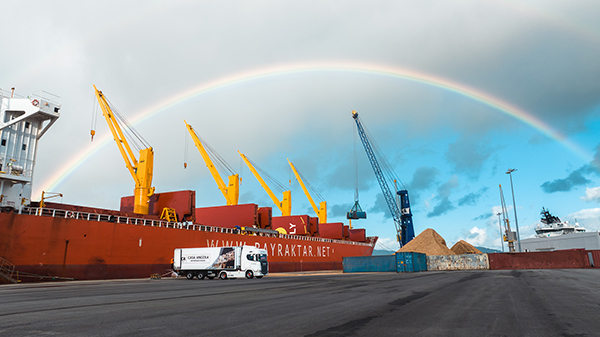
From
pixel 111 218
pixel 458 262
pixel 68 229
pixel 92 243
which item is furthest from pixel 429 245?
pixel 68 229

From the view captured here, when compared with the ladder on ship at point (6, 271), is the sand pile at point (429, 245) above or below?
above

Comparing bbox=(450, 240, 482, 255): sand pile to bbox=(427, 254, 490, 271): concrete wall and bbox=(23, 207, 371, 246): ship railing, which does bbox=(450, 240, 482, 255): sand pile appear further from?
bbox=(23, 207, 371, 246): ship railing

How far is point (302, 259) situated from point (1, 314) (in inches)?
1857

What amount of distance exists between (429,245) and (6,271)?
5101 cm

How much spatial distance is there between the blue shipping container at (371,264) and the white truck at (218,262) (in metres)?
19.5

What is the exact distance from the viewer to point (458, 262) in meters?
47.5

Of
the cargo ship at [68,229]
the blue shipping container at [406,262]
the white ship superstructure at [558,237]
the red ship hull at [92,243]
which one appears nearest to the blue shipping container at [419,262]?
the blue shipping container at [406,262]

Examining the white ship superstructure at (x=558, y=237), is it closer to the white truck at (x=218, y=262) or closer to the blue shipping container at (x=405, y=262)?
the blue shipping container at (x=405, y=262)

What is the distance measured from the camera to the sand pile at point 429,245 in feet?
174

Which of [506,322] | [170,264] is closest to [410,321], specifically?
[506,322]

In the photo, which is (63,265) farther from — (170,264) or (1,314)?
(1,314)

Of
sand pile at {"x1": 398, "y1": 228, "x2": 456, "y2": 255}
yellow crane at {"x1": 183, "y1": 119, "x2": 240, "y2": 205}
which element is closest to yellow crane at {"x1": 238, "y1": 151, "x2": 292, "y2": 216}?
yellow crane at {"x1": 183, "y1": 119, "x2": 240, "y2": 205}

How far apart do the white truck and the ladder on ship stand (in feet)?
35.9

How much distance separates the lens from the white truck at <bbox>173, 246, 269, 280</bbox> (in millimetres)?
28609
